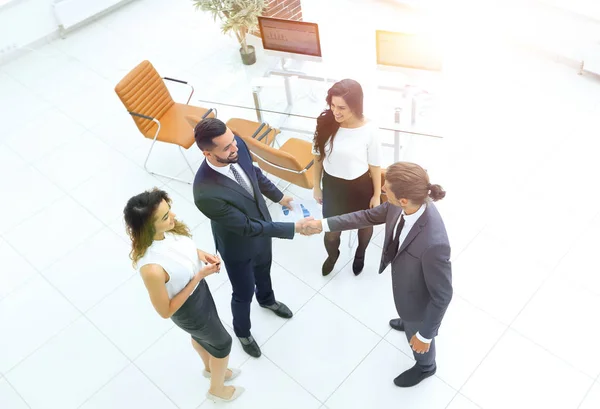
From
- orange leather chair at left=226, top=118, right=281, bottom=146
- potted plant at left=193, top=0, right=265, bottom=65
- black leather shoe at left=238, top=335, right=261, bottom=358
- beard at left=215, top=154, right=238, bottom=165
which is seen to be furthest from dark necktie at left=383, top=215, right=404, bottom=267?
potted plant at left=193, top=0, right=265, bottom=65

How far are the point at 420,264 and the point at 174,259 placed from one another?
112 centimetres

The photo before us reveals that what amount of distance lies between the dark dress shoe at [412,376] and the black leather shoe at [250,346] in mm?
869

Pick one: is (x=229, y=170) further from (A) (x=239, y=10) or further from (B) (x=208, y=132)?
(A) (x=239, y=10)

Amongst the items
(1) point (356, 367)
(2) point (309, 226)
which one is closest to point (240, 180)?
(2) point (309, 226)

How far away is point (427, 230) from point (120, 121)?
3.95 metres

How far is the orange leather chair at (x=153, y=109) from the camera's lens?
14.7 feet

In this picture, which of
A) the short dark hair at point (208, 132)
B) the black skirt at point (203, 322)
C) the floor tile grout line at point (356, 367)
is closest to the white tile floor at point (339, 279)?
the floor tile grout line at point (356, 367)

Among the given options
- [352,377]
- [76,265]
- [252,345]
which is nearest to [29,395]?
[76,265]

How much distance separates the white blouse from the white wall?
4.97 metres

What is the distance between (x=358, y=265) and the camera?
3879mm

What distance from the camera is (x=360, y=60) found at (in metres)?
4.40

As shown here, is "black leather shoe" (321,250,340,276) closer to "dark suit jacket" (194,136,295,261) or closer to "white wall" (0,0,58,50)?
"dark suit jacket" (194,136,295,261)

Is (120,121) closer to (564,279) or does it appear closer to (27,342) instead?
(27,342)

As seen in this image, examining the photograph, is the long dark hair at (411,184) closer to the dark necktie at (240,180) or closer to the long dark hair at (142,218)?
the dark necktie at (240,180)
